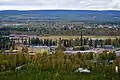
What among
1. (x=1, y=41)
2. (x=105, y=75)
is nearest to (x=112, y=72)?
(x=105, y=75)

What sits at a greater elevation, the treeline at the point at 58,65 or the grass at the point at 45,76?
the grass at the point at 45,76

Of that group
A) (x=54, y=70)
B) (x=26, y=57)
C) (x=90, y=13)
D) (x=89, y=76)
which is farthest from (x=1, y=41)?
(x=90, y=13)

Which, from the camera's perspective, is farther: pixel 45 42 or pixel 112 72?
pixel 45 42

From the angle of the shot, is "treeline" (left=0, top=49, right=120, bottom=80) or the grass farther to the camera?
"treeline" (left=0, top=49, right=120, bottom=80)

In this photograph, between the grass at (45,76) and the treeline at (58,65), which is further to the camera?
the treeline at (58,65)

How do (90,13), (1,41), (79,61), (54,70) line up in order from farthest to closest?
(90,13), (1,41), (79,61), (54,70)

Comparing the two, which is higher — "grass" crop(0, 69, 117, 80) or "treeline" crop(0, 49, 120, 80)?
"grass" crop(0, 69, 117, 80)

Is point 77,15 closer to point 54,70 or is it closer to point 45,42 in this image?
point 45,42

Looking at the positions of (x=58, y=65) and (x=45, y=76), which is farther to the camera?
(x=58, y=65)

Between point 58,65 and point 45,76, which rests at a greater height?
point 45,76

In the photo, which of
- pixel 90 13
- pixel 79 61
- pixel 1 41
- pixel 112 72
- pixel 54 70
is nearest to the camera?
pixel 112 72
